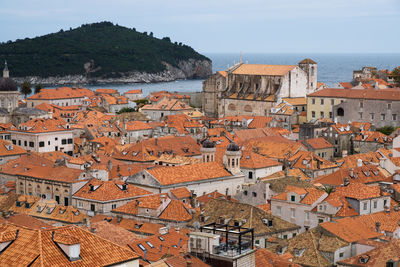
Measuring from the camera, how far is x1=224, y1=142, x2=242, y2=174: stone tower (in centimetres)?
6631

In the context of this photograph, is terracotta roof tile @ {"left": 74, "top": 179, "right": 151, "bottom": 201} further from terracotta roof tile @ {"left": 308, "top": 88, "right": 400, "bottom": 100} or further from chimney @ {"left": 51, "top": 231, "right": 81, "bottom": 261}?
terracotta roof tile @ {"left": 308, "top": 88, "right": 400, "bottom": 100}

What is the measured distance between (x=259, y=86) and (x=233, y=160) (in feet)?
180

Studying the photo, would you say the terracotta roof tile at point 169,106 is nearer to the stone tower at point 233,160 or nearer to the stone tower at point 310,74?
the stone tower at point 310,74

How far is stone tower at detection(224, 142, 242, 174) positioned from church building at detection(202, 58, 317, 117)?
48463mm

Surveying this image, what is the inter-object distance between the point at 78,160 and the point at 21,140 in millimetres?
25092

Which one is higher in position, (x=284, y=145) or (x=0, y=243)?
(x=0, y=243)

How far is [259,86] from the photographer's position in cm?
12012

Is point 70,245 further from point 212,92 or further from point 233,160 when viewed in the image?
point 212,92

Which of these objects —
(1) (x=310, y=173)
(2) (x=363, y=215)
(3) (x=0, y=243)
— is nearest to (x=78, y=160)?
(1) (x=310, y=173)

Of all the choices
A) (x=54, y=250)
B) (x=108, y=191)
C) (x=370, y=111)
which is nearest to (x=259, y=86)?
(x=370, y=111)

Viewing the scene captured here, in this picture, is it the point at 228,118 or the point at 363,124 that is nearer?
the point at 363,124

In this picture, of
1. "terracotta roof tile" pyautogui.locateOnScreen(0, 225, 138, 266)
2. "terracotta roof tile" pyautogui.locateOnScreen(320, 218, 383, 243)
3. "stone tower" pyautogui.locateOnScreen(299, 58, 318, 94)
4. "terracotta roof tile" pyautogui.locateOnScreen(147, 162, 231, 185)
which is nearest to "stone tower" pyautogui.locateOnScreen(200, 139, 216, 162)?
"terracotta roof tile" pyautogui.locateOnScreen(147, 162, 231, 185)

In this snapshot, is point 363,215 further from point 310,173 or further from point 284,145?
point 284,145

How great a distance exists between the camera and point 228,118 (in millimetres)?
109562
